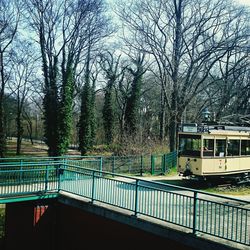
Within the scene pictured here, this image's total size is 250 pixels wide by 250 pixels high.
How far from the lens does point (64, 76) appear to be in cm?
3966

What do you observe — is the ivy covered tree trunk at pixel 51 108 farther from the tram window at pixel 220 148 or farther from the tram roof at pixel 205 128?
the tram window at pixel 220 148

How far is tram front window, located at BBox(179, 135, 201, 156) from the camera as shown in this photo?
18.7 metres

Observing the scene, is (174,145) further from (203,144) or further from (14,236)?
(14,236)

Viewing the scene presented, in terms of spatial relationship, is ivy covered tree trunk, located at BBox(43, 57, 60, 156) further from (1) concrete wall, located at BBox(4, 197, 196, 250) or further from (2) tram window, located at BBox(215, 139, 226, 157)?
(1) concrete wall, located at BBox(4, 197, 196, 250)

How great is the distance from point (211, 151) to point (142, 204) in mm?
8418

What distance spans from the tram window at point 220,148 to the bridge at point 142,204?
5578 millimetres

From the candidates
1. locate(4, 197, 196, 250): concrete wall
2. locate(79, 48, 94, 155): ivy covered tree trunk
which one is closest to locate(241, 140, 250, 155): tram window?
locate(4, 197, 196, 250): concrete wall

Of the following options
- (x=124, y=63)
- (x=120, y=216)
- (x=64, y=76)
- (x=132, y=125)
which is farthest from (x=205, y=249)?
(x=124, y=63)

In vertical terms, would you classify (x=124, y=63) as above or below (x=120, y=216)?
above

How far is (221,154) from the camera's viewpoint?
1930 centimetres

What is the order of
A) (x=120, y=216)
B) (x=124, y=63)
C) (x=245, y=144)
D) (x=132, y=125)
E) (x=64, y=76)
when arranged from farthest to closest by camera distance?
1. (x=124, y=63)
2. (x=132, y=125)
3. (x=64, y=76)
4. (x=245, y=144)
5. (x=120, y=216)

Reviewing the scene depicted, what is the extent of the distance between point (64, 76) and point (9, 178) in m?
26.0

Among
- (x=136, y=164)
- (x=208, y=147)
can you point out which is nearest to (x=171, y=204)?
(x=208, y=147)

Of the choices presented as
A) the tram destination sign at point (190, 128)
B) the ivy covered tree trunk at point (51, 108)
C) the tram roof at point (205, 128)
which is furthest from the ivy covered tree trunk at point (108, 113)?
the tram destination sign at point (190, 128)
